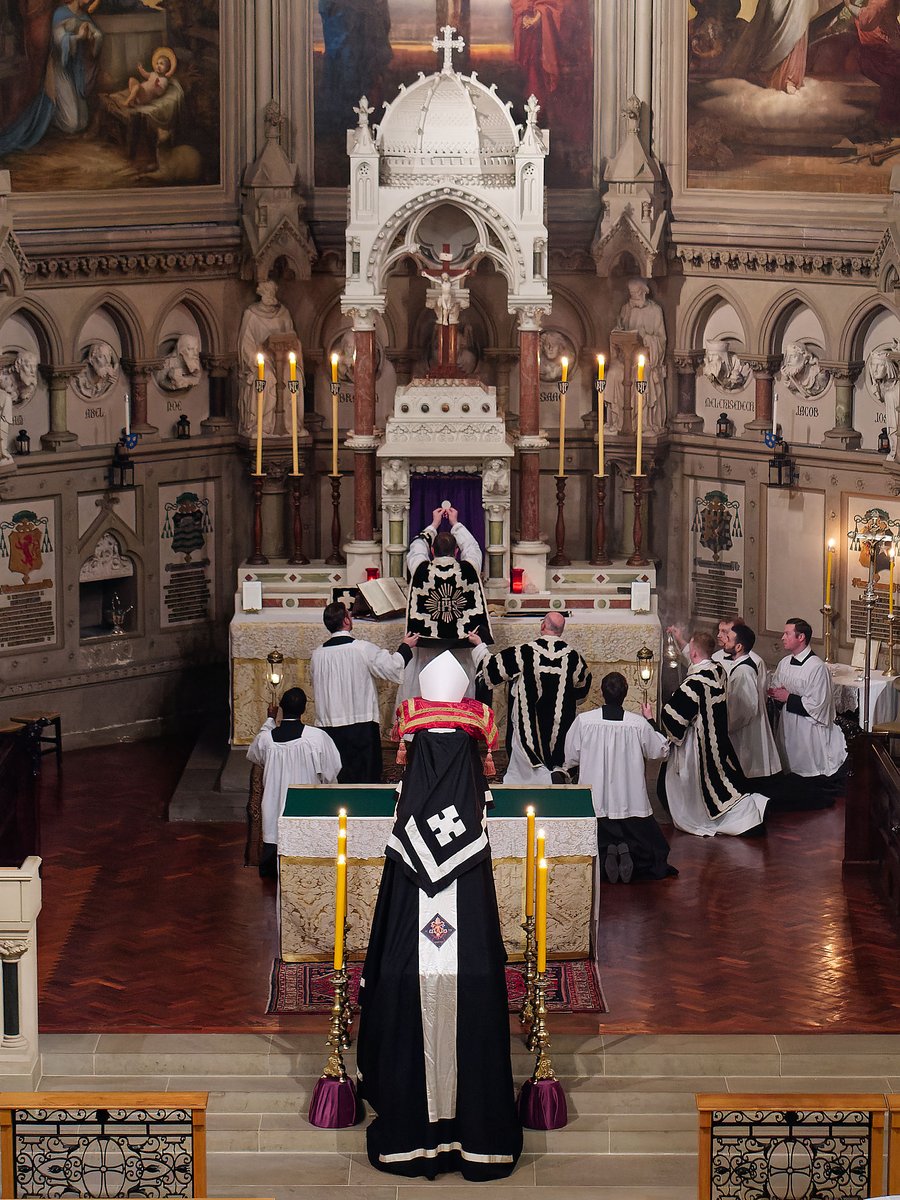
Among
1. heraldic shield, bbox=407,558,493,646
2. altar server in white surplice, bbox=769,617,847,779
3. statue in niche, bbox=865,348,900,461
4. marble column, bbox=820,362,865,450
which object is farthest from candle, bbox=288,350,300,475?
statue in niche, bbox=865,348,900,461

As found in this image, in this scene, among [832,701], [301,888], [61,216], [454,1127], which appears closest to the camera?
[454,1127]

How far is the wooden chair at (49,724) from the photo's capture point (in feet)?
55.3

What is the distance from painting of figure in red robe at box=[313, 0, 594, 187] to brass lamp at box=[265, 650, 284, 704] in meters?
4.59

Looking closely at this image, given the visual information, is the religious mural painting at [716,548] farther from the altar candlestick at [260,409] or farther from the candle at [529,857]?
the candle at [529,857]

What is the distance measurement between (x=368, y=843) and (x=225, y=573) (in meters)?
7.15

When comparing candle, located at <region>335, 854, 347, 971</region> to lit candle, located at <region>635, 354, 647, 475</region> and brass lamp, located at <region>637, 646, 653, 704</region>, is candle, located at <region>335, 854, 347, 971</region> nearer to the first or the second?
brass lamp, located at <region>637, 646, 653, 704</region>

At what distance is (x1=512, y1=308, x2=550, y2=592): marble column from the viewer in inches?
666

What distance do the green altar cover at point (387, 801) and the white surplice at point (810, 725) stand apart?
379cm

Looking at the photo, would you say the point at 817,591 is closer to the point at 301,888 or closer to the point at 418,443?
the point at 418,443

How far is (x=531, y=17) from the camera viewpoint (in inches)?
734

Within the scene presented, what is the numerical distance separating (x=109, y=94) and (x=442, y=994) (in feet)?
31.8

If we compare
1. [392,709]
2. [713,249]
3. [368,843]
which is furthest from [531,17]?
[368,843]

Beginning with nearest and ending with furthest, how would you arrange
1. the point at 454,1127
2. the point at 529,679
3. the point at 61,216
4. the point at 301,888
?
the point at 454,1127
the point at 301,888
the point at 529,679
the point at 61,216

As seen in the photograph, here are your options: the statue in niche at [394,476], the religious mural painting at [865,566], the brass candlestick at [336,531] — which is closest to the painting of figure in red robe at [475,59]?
the brass candlestick at [336,531]
